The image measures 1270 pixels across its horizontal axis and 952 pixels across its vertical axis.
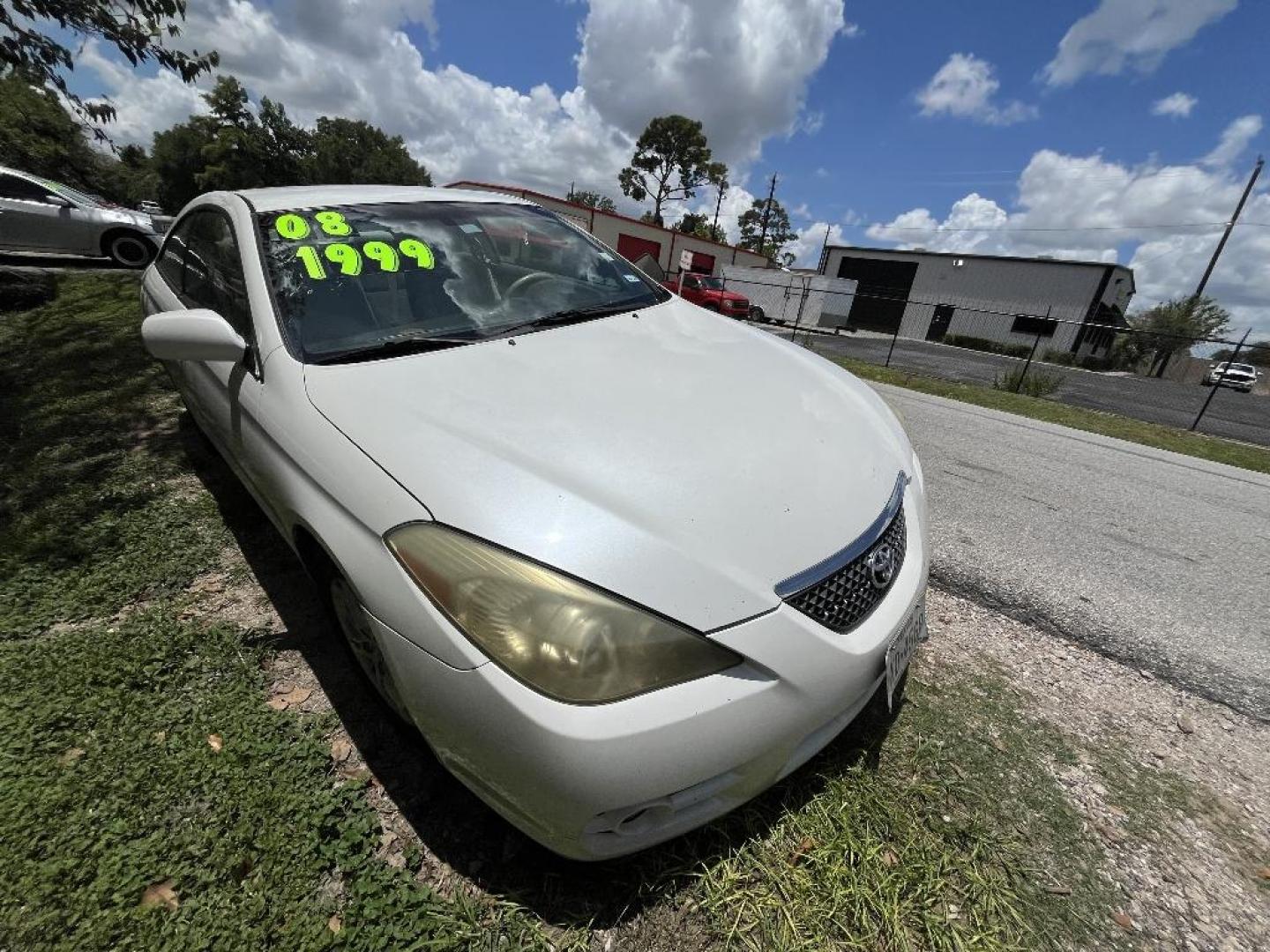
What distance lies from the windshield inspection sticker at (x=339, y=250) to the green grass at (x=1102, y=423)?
24.7 ft

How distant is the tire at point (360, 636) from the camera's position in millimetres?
1443

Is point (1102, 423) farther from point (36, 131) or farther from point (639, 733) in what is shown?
point (36, 131)

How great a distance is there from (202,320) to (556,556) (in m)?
1.56

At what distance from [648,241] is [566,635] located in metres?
33.1

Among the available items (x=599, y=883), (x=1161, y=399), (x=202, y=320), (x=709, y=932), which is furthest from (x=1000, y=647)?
(x=1161, y=399)

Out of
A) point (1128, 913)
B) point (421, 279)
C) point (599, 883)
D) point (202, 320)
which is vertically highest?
point (421, 279)

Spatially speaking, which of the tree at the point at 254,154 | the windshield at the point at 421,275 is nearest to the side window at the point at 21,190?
the windshield at the point at 421,275

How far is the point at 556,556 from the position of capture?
3.59 ft

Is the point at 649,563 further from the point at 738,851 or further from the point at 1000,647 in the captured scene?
the point at 1000,647

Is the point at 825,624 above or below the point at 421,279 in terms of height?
below

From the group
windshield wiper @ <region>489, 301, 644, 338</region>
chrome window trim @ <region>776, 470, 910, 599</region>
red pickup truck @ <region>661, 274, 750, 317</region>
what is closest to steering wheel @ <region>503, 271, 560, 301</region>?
windshield wiper @ <region>489, 301, 644, 338</region>

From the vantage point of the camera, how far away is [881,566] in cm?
138

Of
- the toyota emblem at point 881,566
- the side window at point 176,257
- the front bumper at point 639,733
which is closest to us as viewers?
the front bumper at point 639,733

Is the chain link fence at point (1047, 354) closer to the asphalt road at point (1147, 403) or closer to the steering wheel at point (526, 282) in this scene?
the asphalt road at point (1147, 403)
